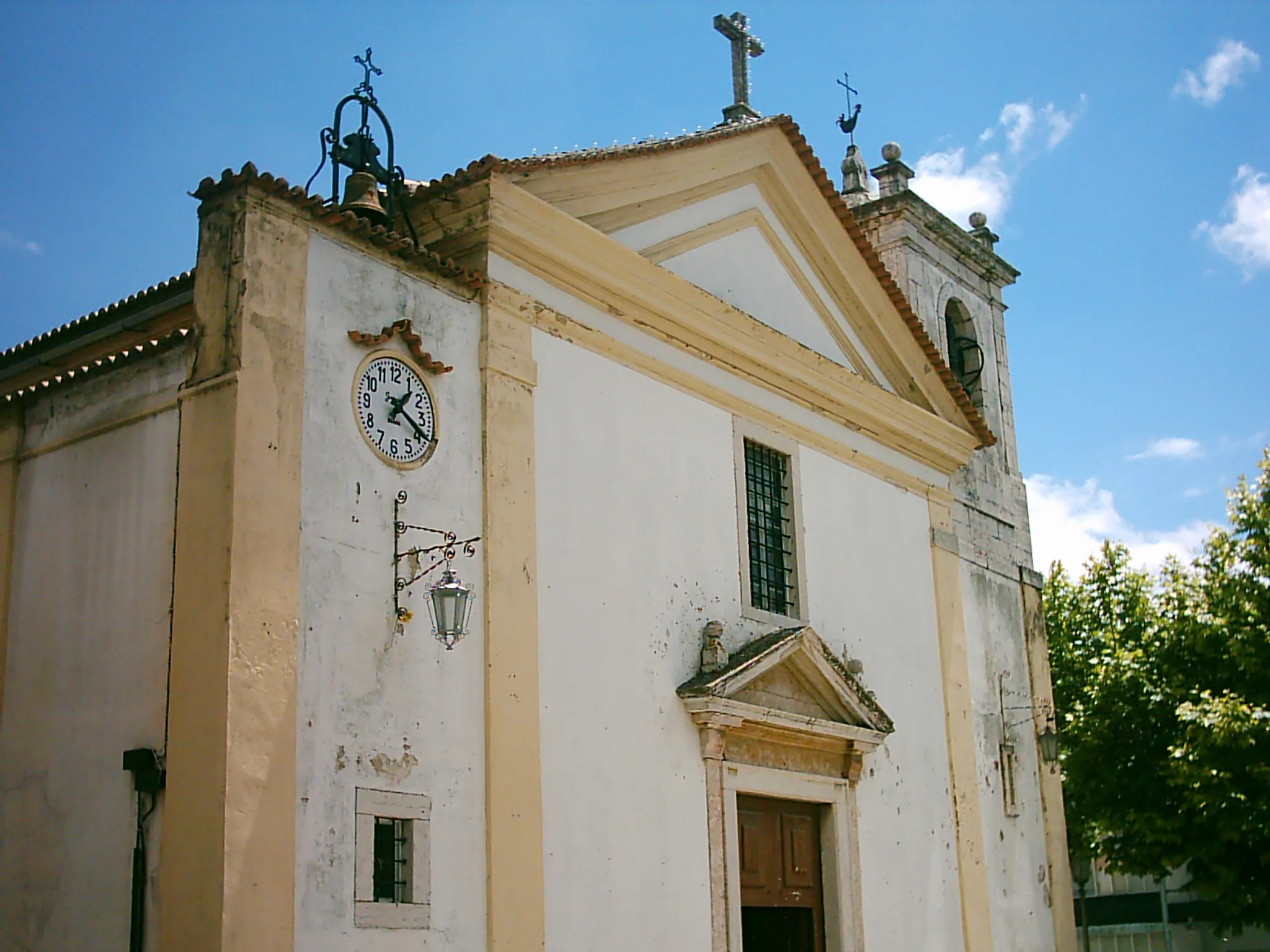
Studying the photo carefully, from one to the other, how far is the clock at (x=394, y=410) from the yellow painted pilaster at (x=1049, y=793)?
9.56 metres

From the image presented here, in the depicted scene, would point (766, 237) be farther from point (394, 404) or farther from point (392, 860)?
point (392, 860)

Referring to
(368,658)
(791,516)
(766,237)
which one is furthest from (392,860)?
(766,237)

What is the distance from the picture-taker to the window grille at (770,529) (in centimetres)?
1330

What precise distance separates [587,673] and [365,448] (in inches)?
98.6

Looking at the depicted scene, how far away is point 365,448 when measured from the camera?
9617 millimetres

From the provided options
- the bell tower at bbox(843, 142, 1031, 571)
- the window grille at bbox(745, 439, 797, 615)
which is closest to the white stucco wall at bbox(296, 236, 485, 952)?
the window grille at bbox(745, 439, 797, 615)

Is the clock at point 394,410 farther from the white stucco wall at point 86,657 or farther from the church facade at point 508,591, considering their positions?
the white stucco wall at point 86,657

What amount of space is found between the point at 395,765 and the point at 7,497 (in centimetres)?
336

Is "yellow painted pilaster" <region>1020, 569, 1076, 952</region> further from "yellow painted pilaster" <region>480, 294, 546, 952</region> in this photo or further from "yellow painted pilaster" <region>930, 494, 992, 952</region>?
"yellow painted pilaster" <region>480, 294, 546, 952</region>

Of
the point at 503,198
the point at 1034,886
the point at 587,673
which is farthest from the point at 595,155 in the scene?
the point at 1034,886

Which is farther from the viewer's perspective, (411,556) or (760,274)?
(760,274)

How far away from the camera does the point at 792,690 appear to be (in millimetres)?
12852

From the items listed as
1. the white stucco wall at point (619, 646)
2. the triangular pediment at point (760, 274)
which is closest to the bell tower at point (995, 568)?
the triangular pediment at point (760, 274)

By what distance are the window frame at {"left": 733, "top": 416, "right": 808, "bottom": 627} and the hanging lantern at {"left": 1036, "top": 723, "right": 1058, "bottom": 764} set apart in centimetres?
487
